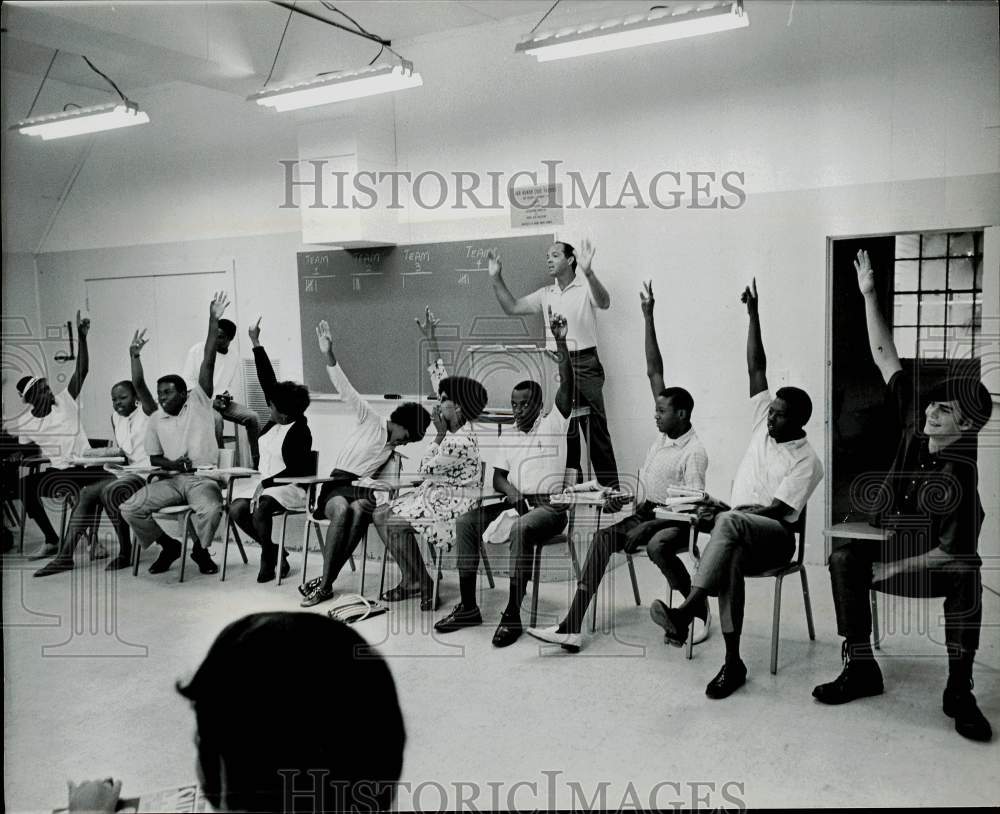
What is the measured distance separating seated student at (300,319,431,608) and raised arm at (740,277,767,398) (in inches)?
59.5

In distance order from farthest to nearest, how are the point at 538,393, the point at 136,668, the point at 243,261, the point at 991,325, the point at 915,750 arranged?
the point at 243,261
the point at 538,393
the point at 136,668
the point at 991,325
the point at 915,750

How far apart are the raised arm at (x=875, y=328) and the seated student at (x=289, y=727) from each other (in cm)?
268

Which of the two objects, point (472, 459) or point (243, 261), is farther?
point (243, 261)

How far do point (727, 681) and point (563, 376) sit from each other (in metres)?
1.47

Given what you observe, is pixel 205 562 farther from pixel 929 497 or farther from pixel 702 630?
pixel 929 497

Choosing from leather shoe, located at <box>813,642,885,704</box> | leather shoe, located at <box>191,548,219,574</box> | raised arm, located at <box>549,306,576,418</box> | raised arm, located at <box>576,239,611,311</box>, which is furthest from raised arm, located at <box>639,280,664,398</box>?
leather shoe, located at <box>191,548,219,574</box>

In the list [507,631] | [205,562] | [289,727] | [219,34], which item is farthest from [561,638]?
[219,34]

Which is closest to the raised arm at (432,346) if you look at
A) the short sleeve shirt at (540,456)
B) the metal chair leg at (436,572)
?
the short sleeve shirt at (540,456)

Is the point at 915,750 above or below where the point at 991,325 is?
below

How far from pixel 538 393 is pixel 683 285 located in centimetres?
78

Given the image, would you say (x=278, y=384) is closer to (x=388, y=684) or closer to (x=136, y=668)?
(x=136, y=668)

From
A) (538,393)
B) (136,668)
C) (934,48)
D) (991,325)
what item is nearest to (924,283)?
(991,325)

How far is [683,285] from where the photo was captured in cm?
391

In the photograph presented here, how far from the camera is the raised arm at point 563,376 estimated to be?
4.09 metres
